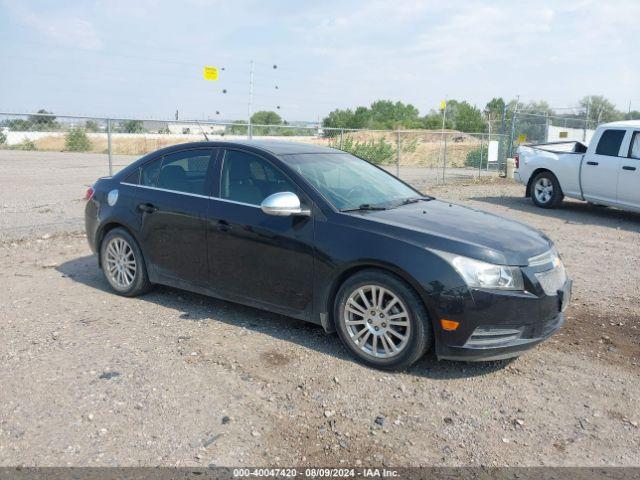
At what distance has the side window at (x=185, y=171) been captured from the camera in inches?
209

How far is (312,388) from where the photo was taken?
3959 mm

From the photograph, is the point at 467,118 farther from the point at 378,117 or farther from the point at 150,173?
the point at 150,173

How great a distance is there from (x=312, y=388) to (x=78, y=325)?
7.59 feet

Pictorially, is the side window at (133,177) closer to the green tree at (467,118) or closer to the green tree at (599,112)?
the green tree at (599,112)

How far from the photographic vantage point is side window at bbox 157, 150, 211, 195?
5.32m

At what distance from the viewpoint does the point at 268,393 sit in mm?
3887

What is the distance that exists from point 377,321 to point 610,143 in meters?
9.21

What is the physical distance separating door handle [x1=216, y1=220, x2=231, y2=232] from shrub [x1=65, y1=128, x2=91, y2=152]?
1581 centimetres

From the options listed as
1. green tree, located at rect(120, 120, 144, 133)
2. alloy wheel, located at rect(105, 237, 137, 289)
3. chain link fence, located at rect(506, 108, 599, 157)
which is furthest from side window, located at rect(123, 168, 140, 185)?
chain link fence, located at rect(506, 108, 599, 157)

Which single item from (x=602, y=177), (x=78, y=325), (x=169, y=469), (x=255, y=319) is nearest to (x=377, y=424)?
(x=169, y=469)

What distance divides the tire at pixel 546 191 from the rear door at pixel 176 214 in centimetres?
940

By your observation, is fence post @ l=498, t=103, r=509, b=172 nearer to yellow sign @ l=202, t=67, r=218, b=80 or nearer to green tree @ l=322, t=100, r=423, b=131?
yellow sign @ l=202, t=67, r=218, b=80

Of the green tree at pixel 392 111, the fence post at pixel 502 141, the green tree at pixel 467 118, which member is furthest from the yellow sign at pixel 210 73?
the green tree at pixel 392 111

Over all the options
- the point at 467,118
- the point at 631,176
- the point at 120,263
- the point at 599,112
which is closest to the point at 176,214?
the point at 120,263
